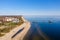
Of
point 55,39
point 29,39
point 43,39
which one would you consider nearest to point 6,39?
point 29,39

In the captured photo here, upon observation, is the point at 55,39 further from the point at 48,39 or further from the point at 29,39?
the point at 29,39

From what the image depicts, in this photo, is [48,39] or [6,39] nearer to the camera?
[6,39]

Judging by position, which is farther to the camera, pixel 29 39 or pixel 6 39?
pixel 29 39

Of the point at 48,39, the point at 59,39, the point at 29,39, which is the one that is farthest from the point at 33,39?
the point at 59,39

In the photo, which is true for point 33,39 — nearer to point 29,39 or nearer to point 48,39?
point 29,39

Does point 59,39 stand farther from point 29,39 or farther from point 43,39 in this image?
point 29,39

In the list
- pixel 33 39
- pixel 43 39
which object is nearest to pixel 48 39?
pixel 43 39

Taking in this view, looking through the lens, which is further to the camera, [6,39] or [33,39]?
[33,39]
